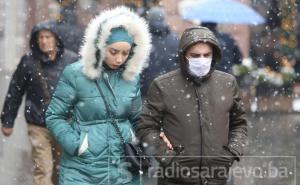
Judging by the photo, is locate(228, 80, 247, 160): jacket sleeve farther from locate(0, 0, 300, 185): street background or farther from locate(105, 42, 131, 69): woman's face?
locate(0, 0, 300, 185): street background

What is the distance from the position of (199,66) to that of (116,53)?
661 mm

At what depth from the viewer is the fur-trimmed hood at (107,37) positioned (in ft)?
20.5

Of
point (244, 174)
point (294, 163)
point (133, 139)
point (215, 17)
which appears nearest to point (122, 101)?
point (133, 139)

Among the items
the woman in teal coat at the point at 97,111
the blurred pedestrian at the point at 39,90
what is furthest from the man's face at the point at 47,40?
the woman in teal coat at the point at 97,111

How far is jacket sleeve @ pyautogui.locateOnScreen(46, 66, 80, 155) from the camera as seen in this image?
6.18 m

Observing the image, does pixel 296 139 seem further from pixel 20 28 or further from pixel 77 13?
pixel 20 28

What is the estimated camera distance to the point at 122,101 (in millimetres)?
6250

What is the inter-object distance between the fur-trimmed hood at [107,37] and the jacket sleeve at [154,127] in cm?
46

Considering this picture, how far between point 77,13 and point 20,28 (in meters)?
1.78

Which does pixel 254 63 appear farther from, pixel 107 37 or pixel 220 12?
pixel 107 37

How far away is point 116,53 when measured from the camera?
621 centimetres

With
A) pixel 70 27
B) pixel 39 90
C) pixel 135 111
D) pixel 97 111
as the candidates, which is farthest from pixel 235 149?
pixel 70 27

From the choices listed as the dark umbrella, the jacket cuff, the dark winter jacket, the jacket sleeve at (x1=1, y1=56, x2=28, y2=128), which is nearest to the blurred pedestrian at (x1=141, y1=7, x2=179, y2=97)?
the dark winter jacket

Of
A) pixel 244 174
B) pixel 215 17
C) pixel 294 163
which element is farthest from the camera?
pixel 215 17
